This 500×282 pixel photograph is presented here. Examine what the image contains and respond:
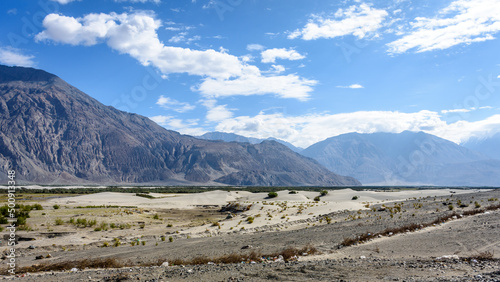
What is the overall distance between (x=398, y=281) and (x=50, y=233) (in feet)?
66.3

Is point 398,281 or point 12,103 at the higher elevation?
point 12,103

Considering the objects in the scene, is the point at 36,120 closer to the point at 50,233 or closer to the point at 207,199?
the point at 207,199

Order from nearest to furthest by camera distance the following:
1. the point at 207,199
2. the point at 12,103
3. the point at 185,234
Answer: the point at 185,234, the point at 207,199, the point at 12,103

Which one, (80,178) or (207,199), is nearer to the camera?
(207,199)

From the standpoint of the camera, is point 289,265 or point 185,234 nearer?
point 289,265

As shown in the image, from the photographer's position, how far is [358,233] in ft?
56.9

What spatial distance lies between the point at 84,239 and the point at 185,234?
243 inches

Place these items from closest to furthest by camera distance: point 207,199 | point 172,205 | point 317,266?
point 317,266
point 172,205
point 207,199

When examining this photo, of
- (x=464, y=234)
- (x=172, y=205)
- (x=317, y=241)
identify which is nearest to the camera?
(x=464, y=234)

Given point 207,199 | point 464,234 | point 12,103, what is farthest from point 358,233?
point 12,103

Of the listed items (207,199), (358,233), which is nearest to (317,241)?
(358,233)

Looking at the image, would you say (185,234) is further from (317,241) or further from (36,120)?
(36,120)

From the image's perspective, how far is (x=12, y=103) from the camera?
19675cm

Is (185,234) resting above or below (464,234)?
below
